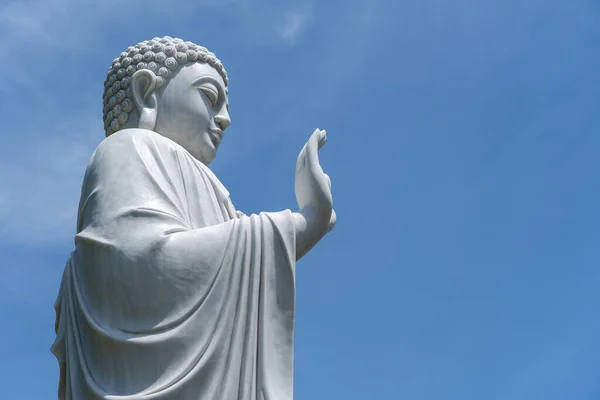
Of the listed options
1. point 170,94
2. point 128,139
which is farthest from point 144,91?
point 128,139

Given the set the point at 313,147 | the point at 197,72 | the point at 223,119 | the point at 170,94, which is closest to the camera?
the point at 313,147

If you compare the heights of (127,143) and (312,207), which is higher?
(127,143)

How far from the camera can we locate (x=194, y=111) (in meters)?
9.53

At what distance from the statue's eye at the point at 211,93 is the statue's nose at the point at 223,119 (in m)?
0.12

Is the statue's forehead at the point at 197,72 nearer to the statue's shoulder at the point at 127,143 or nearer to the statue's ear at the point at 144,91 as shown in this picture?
the statue's ear at the point at 144,91

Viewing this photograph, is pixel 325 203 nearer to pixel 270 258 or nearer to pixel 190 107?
pixel 270 258

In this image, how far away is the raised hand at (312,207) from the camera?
8.48 m

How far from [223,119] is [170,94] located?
0.56m

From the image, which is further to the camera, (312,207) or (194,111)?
(194,111)

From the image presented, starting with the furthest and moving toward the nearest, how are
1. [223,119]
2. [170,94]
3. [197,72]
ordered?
[223,119], [197,72], [170,94]

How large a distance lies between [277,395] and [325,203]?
1624 mm

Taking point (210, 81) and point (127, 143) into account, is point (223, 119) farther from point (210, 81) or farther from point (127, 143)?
point (127, 143)

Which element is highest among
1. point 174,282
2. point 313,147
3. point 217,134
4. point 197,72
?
point 197,72

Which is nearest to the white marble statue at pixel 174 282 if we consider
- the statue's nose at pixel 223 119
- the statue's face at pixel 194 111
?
the statue's face at pixel 194 111
